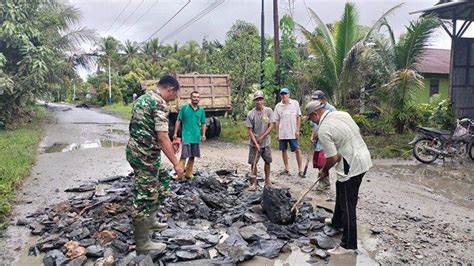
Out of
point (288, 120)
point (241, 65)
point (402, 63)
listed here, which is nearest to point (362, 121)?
point (402, 63)

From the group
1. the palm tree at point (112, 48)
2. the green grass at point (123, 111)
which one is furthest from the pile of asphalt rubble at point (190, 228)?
the palm tree at point (112, 48)

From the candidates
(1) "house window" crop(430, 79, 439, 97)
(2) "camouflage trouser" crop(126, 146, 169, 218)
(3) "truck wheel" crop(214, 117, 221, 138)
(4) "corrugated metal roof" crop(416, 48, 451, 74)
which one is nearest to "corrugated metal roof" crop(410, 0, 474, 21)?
(4) "corrugated metal roof" crop(416, 48, 451, 74)

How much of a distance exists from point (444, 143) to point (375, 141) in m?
2.82

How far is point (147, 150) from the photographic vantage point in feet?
13.6

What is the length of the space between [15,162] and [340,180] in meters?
7.64

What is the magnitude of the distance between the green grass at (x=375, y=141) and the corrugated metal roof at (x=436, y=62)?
8162 millimetres

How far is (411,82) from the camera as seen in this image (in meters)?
12.1

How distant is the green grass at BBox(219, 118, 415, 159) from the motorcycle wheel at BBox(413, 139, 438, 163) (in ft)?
2.67

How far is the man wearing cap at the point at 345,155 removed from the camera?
4.28 metres

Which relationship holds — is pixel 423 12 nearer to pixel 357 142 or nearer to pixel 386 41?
pixel 386 41

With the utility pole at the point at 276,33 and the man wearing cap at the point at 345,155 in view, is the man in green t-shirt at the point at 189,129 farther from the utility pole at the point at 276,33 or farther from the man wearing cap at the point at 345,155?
the utility pole at the point at 276,33

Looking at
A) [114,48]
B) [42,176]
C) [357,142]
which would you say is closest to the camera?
[357,142]

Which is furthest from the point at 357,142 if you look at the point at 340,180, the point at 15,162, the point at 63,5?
the point at 63,5

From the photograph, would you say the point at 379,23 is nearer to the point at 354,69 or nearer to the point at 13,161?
the point at 354,69
